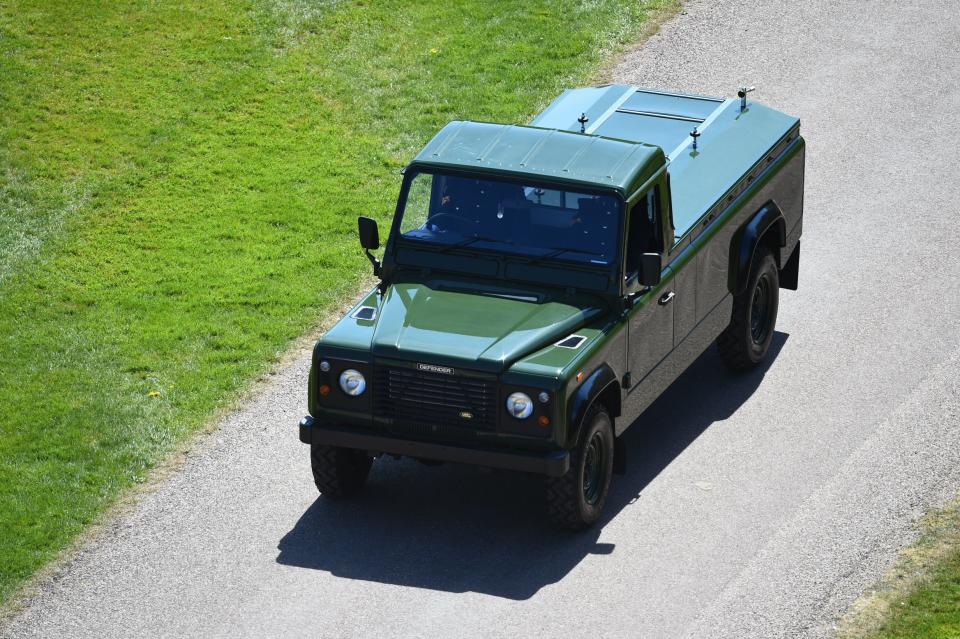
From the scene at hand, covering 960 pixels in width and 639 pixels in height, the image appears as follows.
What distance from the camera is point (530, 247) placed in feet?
39.7

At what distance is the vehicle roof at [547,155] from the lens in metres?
12.1

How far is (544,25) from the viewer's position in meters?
20.9

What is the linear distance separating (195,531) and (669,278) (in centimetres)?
395

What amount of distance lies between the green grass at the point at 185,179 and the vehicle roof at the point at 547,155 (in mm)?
3039

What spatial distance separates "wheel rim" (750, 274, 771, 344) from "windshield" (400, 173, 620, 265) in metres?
2.61

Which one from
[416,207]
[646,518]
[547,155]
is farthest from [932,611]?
[416,207]

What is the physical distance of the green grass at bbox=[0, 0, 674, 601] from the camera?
13555 millimetres

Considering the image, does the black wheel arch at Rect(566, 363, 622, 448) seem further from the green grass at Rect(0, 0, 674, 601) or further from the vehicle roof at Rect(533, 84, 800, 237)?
the green grass at Rect(0, 0, 674, 601)

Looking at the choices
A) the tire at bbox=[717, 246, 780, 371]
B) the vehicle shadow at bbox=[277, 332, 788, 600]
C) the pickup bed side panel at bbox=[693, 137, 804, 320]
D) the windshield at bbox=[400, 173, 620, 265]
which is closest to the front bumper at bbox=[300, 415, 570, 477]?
the vehicle shadow at bbox=[277, 332, 788, 600]

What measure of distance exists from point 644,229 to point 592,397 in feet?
5.22

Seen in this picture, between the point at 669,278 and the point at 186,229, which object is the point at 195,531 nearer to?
the point at 669,278

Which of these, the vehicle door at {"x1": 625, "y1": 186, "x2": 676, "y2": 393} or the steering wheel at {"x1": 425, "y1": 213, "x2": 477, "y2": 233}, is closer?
the vehicle door at {"x1": 625, "y1": 186, "x2": 676, "y2": 393}

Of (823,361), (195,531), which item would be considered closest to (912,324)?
(823,361)

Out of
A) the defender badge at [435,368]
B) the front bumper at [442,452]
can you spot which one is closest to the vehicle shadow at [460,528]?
the front bumper at [442,452]
